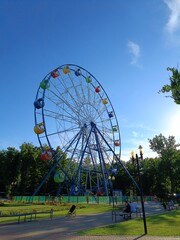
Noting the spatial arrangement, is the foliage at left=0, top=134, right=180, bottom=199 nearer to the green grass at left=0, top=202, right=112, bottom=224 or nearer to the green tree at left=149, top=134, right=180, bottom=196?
the green tree at left=149, top=134, right=180, bottom=196

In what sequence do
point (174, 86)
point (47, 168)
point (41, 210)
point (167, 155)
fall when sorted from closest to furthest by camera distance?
point (174, 86)
point (41, 210)
point (167, 155)
point (47, 168)

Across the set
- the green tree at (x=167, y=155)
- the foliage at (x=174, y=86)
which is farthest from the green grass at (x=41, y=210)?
the green tree at (x=167, y=155)

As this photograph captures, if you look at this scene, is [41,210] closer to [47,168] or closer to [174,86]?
[174,86]

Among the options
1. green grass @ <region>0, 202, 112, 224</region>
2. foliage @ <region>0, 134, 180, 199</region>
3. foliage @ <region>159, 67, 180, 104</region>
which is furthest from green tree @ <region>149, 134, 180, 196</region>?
foliage @ <region>159, 67, 180, 104</region>

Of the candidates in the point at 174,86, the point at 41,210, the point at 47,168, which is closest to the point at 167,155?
the point at 47,168

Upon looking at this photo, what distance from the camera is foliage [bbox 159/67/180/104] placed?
34.1ft

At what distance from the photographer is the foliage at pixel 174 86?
34.1 feet

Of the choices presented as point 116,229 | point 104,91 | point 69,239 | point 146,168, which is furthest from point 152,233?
point 146,168

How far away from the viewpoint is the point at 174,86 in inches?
412

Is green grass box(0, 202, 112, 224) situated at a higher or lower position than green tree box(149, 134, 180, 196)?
lower

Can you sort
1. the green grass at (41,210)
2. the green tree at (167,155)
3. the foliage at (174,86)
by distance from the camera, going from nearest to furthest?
the foliage at (174,86) → the green grass at (41,210) → the green tree at (167,155)

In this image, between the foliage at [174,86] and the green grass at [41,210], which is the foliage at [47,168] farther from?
the foliage at [174,86]

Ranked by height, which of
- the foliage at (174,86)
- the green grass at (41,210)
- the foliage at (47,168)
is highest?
the foliage at (47,168)

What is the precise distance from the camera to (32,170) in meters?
67.6
